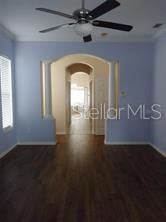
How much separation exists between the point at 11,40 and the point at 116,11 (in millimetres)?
3012

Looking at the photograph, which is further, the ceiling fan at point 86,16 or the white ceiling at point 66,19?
the white ceiling at point 66,19

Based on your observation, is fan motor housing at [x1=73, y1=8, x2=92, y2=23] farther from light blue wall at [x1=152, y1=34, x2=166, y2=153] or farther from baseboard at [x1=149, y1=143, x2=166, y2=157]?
baseboard at [x1=149, y1=143, x2=166, y2=157]

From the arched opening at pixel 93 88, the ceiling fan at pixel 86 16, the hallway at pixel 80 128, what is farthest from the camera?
the hallway at pixel 80 128

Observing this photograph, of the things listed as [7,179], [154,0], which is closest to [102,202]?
[7,179]

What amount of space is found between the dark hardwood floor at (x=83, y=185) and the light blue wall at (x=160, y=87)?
0.40 m

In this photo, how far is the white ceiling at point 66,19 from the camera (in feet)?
11.4

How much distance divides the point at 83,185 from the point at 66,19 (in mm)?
3186

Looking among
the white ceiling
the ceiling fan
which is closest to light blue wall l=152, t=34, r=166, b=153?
the white ceiling

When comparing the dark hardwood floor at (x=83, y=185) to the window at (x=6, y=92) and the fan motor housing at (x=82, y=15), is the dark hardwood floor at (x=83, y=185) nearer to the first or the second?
the window at (x=6, y=92)

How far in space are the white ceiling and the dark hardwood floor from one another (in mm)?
2959

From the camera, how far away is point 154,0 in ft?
11.1

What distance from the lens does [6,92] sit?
5273 millimetres

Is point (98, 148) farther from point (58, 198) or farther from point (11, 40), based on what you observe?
point (11, 40)

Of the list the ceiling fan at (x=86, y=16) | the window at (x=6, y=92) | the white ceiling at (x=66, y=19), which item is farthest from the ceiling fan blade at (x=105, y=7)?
the window at (x=6, y=92)
